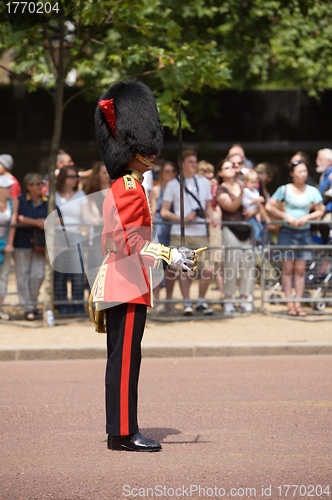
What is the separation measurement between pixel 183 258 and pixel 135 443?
121 centimetres

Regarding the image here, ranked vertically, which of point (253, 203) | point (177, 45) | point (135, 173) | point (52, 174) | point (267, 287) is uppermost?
point (177, 45)

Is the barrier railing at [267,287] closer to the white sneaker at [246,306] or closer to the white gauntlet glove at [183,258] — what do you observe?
the white sneaker at [246,306]

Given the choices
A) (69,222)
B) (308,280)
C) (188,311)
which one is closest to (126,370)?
(69,222)

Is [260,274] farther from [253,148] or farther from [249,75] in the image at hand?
[249,75]

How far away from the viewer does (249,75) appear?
977 inches

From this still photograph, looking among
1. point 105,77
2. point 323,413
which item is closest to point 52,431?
point 323,413

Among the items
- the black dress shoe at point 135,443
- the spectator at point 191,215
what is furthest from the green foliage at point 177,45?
the black dress shoe at point 135,443

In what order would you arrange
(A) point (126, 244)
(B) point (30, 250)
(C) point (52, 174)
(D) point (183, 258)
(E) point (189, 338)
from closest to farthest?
(D) point (183, 258) → (A) point (126, 244) → (E) point (189, 338) → (C) point (52, 174) → (B) point (30, 250)

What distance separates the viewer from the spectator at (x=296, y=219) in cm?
1334

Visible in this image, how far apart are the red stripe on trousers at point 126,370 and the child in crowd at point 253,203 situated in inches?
280

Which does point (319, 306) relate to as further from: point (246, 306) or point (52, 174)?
point (52, 174)

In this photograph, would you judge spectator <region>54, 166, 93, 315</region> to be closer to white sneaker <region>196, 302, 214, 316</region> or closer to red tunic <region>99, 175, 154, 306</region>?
white sneaker <region>196, 302, 214, 316</region>

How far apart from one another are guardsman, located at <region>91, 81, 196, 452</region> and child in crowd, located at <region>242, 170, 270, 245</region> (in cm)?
701

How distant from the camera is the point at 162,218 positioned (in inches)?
530
